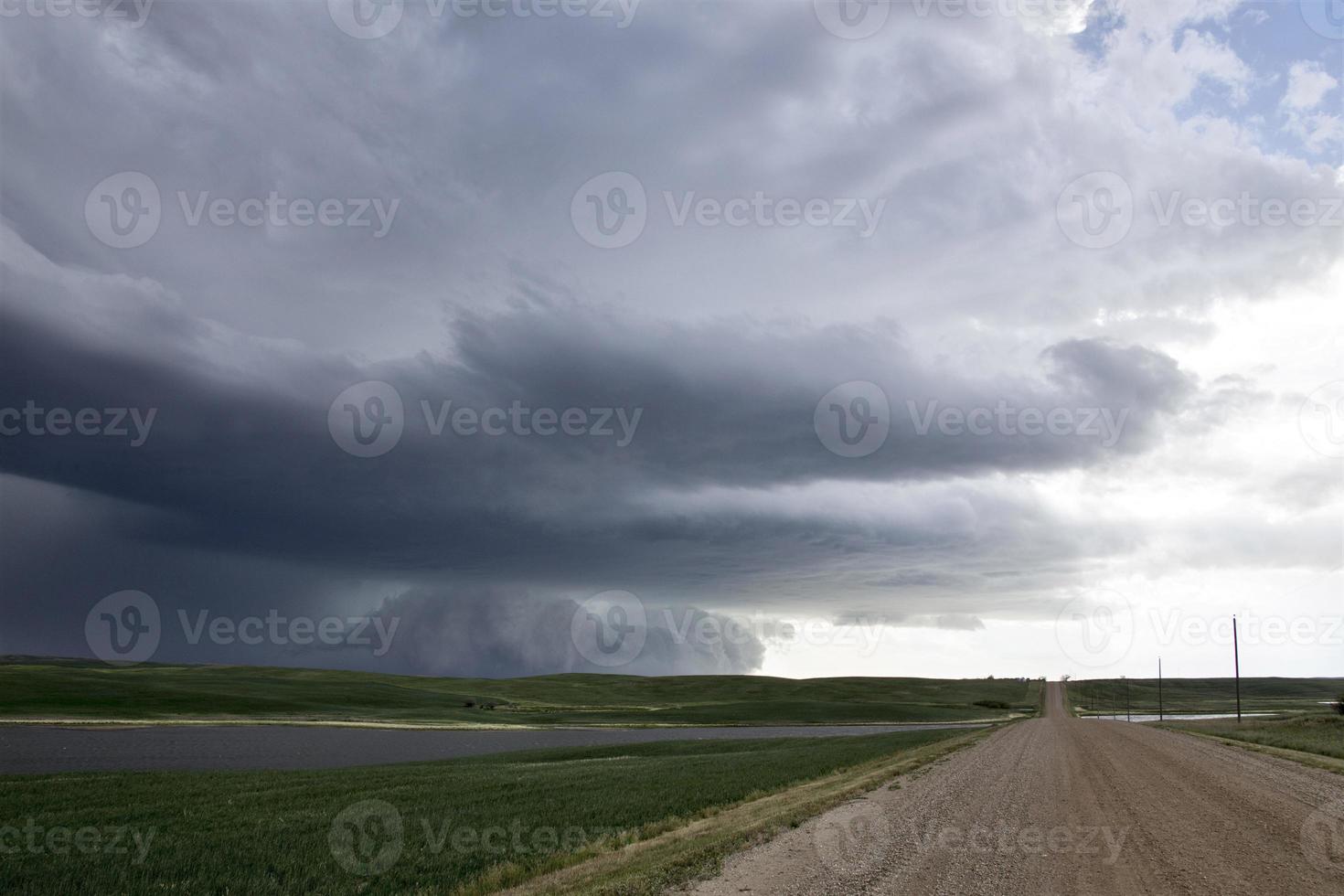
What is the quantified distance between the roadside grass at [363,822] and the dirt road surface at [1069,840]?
6.99ft

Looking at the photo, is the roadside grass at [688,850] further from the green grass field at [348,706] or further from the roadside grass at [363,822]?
the green grass field at [348,706]


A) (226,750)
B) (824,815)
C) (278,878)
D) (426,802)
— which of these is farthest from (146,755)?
(824,815)

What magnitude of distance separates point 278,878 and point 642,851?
7.67m

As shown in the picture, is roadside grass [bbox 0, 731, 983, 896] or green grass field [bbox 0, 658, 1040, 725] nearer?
roadside grass [bbox 0, 731, 983, 896]

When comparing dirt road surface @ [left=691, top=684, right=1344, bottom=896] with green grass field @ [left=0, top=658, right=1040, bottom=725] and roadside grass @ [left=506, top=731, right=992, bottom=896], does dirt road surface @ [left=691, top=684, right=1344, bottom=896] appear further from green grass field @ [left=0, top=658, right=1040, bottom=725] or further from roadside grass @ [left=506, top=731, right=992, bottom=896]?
green grass field @ [left=0, top=658, right=1040, bottom=725]

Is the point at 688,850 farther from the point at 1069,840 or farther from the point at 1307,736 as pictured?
the point at 1307,736

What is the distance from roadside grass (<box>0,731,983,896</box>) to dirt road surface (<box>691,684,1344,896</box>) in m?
2.13

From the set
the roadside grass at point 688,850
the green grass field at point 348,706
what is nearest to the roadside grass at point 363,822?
the roadside grass at point 688,850

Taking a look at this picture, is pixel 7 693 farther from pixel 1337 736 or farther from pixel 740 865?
pixel 1337 736

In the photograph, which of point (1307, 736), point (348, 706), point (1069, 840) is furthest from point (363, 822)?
point (348, 706)

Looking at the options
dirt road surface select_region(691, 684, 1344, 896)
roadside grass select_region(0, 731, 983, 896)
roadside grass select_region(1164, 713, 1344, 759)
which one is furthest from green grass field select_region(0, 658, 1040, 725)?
dirt road surface select_region(691, 684, 1344, 896)

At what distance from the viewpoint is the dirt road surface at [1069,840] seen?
49.3ft

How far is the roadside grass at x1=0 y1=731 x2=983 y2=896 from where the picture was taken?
17.1 m

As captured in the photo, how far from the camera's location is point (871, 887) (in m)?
14.7
